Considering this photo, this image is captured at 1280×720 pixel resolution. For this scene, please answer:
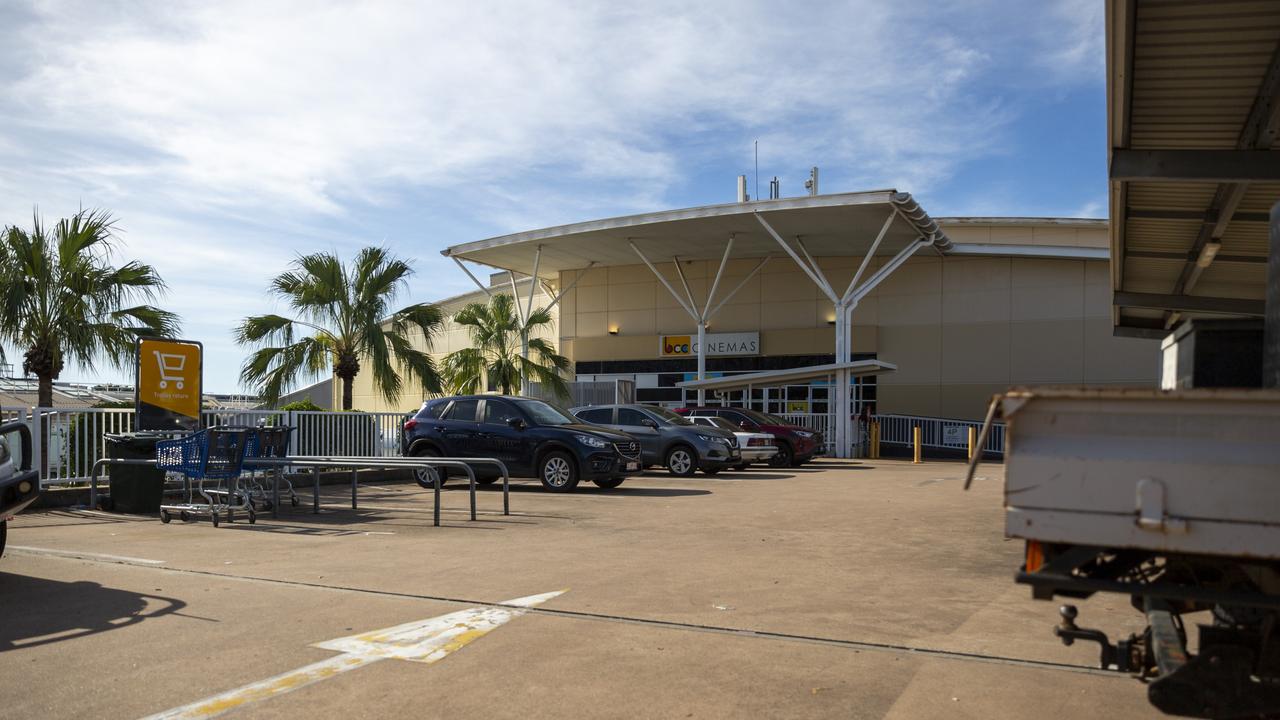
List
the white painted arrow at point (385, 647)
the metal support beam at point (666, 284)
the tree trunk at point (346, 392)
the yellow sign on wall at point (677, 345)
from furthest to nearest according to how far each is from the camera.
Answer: the yellow sign on wall at point (677, 345), the metal support beam at point (666, 284), the tree trunk at point (346, 392), the white painted arrow at point (385, 647)

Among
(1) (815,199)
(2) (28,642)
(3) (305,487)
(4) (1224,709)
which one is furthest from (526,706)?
(1) (815,199)

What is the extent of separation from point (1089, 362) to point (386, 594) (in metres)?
29.0

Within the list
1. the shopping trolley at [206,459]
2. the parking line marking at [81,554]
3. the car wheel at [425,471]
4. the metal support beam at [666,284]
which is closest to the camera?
the parking line marking at [81,554]

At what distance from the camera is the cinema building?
30734 mm

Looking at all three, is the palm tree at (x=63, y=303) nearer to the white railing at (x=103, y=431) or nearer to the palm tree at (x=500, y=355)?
the white railing at (x=103, y=431)

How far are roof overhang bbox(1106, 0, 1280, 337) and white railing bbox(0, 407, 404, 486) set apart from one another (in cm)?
1075

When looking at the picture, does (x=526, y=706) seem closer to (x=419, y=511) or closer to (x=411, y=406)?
(x=419, y=511)

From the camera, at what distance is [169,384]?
46.0 feet

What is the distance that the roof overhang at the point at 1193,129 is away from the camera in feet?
25.4

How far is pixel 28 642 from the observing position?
5.72 m

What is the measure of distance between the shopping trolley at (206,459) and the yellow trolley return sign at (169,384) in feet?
7.62

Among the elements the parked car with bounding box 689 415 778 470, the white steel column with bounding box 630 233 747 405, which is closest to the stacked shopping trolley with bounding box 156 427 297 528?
the parked car with bounding box 689 415 778 470

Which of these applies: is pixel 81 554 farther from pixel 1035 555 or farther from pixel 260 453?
pixel 1035 555

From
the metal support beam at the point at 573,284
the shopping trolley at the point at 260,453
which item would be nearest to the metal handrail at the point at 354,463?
the shopping trolley at the point at 260,453
